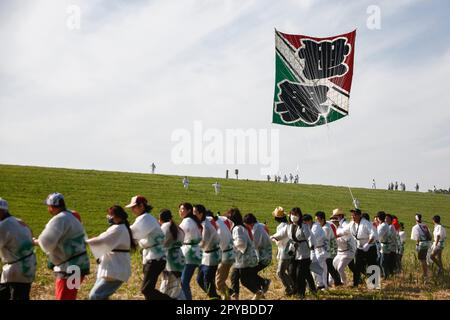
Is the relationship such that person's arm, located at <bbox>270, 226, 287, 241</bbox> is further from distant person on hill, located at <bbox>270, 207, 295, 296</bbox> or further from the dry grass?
the dry grass

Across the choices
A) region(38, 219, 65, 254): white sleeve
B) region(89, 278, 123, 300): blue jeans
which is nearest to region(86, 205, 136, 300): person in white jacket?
region(89, 278, 123, 300): blue jeans

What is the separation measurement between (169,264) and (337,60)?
46.8 ft

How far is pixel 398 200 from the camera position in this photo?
66562mm

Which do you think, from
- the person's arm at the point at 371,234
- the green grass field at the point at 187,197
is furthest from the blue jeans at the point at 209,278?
the person's arm at the point at 371,234

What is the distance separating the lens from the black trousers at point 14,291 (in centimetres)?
909

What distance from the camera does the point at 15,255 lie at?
9031mm

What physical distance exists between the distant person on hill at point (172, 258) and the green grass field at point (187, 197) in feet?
19.4

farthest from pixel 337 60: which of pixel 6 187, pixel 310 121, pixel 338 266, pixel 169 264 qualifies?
pixel 6 187

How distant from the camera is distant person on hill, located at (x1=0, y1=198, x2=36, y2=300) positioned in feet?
29.3

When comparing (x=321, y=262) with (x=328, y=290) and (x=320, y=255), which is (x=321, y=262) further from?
→ (x=328, y=290)

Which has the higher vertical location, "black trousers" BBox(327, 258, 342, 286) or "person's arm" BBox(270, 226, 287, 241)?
"person's arm" BBox(270, 226, 287, 241)

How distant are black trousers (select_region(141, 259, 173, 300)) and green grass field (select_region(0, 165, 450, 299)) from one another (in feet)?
23.3

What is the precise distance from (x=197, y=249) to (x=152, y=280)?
2.07 metres

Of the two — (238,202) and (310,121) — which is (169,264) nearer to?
(310,121)
